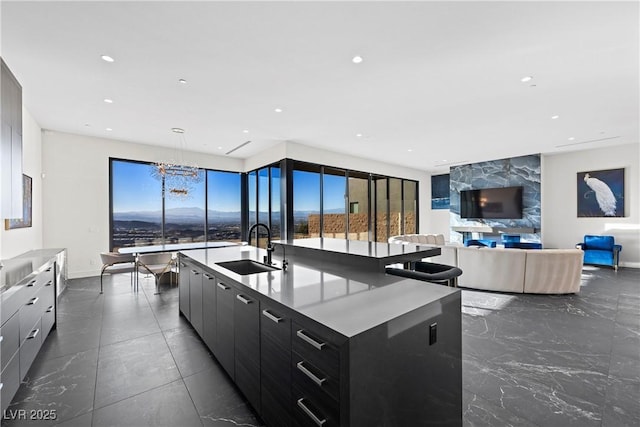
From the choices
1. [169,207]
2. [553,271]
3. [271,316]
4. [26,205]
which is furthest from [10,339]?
[553,271]

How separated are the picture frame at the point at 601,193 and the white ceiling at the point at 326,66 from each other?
2072 millimetres

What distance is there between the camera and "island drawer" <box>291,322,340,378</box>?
3.54ft

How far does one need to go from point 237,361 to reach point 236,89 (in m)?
3.16

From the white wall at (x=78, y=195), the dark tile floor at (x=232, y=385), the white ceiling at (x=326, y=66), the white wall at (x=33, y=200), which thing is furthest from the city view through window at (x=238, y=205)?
the dark tile floor at (x=232, y=385)

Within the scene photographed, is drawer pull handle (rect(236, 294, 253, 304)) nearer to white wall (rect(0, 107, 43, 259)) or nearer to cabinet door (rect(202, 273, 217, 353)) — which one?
cabinet door (rect(202, 273, 217, 353))

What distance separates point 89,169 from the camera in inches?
225

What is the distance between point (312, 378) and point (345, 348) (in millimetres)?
280

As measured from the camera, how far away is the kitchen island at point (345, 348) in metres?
1.08

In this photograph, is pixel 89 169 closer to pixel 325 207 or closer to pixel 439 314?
pixel 325 207

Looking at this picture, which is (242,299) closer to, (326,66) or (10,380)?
(10,380)

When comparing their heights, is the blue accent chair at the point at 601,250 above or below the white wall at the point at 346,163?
below

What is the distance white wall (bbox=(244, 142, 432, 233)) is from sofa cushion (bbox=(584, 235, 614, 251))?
4382mm

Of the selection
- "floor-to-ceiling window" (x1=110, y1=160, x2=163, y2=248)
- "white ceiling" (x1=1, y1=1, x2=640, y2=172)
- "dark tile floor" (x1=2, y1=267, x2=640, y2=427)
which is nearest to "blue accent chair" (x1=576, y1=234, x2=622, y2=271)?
"white ceiling" (x1=1, y1=1, x2=640, y2=172)

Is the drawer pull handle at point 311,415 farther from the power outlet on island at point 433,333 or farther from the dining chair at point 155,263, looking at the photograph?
the dining chair at point 155,263
